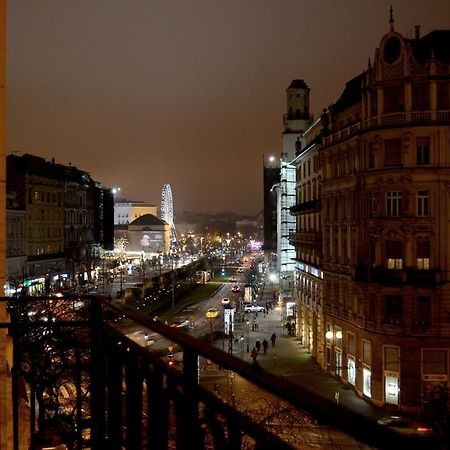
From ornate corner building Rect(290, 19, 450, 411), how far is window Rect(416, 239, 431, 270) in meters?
0.05

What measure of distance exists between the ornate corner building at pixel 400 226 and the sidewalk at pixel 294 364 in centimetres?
88

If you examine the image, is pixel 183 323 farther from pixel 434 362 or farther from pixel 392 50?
pixel 392 50

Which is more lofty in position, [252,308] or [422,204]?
[422,204]

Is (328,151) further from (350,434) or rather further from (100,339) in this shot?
(350,434)

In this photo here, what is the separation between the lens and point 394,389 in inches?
1158

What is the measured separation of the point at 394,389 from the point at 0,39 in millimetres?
28046

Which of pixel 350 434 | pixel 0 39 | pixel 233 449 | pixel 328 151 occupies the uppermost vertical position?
pixel 328 151

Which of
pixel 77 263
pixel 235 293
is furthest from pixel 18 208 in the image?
pixel 235 293

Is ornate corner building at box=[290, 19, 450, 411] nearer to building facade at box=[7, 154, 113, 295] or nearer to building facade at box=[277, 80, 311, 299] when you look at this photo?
building facade at box=[277, 80, 311, 299]

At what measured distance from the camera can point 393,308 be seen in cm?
3009

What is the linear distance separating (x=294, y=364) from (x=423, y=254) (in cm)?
1464

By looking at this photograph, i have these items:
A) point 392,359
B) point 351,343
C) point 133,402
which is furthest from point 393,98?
point 133,402

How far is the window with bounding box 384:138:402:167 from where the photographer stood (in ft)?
98.2

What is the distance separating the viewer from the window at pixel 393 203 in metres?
29.8
